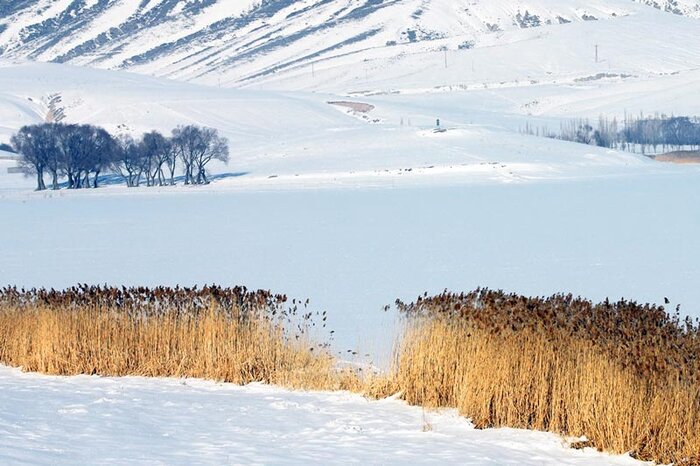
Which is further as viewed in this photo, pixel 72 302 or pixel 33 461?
pixel 72 302

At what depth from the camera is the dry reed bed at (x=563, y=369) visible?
11.0 metres

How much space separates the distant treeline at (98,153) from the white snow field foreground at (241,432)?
4015 inches

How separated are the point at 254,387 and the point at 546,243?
2684cm

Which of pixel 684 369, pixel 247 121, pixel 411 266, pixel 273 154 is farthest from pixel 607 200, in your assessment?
pixel 247 121

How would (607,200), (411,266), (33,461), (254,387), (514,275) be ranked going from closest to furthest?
(33,461), (254,387), (514,275), (411,266), (607,200)

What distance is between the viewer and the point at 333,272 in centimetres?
3322

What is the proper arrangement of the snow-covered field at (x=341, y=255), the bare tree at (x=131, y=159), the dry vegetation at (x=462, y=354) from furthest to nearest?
the bare tree at (x=131, y=159), the snow-covered field at (x=341, y=255), the dry vegetation at (x=462, y=354)

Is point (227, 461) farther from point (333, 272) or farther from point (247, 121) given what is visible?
point (247, 121)

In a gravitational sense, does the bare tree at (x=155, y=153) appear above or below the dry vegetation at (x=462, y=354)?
above

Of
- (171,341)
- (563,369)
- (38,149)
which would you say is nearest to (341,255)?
(171,341)

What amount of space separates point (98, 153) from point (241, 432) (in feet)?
352

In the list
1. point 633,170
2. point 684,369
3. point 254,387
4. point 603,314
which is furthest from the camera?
point 633,170

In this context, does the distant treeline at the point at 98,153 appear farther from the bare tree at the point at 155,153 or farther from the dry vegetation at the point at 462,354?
the dry vegetation at the point at 462,354

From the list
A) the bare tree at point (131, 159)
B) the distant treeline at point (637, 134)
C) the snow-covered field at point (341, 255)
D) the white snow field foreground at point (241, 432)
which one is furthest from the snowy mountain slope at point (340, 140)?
the white snow field foreground at point (241, 432)
